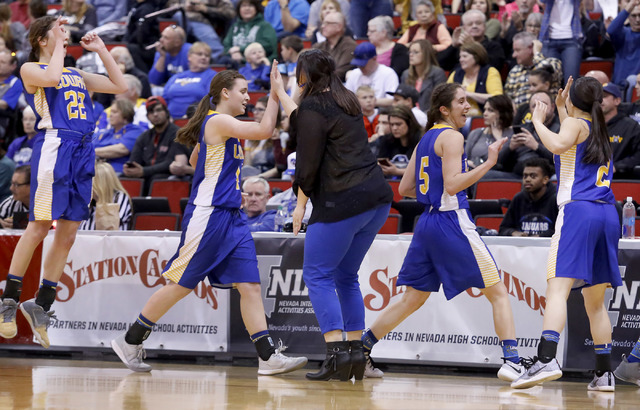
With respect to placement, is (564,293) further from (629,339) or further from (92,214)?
(92,214)

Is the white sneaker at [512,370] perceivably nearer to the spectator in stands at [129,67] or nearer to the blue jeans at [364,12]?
the blue jeans at [364,12]

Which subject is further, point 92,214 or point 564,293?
point 92,214

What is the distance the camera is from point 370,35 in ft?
40.2

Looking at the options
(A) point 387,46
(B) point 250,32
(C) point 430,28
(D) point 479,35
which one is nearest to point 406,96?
(D) point 479,35

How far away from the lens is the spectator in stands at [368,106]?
34.7 ft

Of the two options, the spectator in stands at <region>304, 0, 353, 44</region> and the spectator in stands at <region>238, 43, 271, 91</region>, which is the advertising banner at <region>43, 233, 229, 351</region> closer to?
the spectator in stands at <region>238, 43, 271, 91</region>

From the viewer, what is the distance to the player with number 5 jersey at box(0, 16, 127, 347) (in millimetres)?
6418

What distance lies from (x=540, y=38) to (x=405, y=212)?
12.5 ft

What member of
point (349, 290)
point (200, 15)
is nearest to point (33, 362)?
point (349, 290)

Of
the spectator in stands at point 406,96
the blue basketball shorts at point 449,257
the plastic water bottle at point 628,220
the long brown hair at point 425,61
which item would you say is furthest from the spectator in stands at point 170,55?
the blue basketball shorts at point 449,257

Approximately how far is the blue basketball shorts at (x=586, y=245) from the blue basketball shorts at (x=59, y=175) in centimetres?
318

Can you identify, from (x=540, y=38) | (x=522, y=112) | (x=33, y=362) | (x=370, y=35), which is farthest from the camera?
(x=370, y=35)

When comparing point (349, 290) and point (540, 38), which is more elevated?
point (540, 38)

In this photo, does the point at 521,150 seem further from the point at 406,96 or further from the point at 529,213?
the point at 406,96
